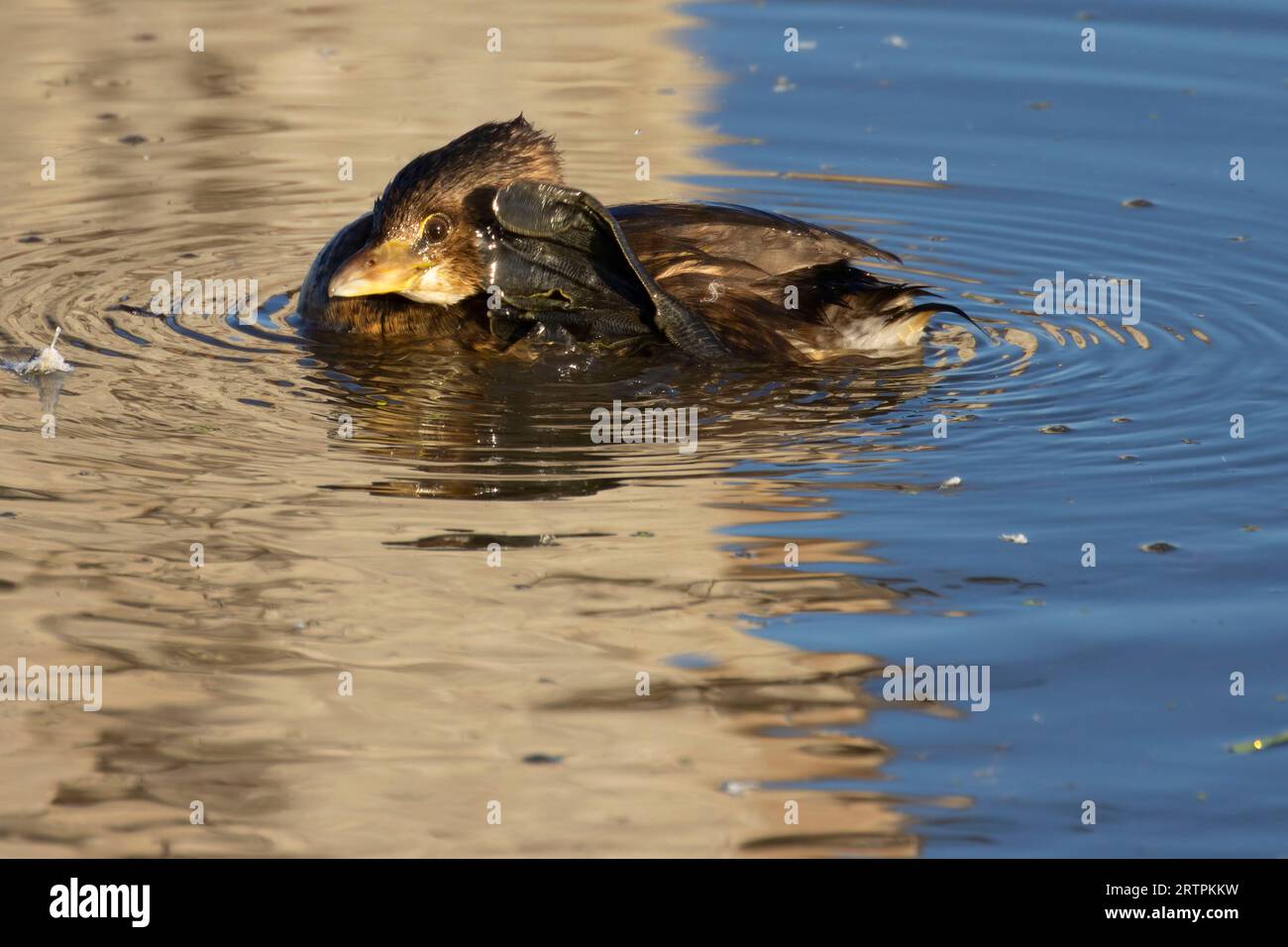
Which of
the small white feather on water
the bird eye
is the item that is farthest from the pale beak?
the small white feather on water

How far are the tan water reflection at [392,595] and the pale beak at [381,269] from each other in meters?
0.26

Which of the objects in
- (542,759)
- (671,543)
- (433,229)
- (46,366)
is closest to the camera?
(542,759)

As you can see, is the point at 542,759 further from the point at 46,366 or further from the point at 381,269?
the point at 46,366

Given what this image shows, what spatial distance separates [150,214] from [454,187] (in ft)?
8.47

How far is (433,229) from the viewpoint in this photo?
7398mm

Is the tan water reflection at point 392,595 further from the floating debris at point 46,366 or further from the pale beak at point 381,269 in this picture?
the pale beak at point 381,269

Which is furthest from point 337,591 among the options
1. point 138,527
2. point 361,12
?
point 361,12

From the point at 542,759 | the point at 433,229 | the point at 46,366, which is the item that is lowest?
A: the point at 542,759

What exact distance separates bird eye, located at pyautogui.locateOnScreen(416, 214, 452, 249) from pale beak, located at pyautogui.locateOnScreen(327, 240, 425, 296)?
0.07m

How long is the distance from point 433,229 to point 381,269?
24cm

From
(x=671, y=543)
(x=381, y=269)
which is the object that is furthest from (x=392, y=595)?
(x=381, y=269)

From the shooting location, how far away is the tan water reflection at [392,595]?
176 inches

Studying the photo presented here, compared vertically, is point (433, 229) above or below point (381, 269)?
above
